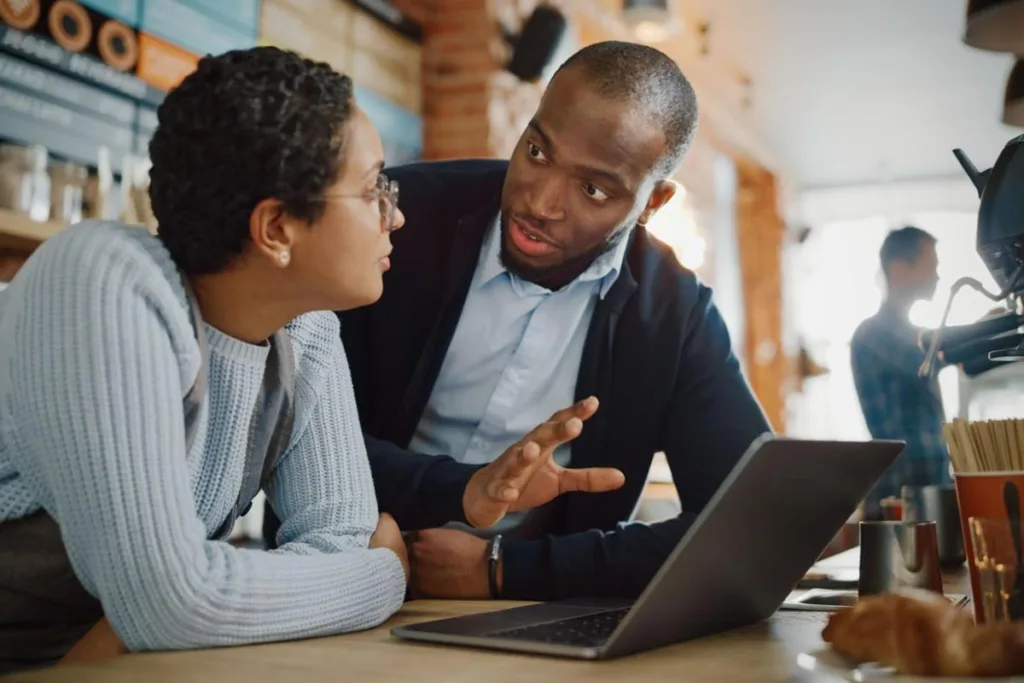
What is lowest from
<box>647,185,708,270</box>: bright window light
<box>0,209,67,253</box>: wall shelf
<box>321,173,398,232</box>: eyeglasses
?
<box>321,173,398,232</box>: eyeglasses

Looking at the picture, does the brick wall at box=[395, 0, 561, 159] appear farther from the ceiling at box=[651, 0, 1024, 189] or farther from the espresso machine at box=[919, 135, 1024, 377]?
the espresso machine at box=[919, 135, 1024, 377]

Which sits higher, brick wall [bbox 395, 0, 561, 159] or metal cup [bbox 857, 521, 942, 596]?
brick wall [bbox 395, 0, 561, 159]

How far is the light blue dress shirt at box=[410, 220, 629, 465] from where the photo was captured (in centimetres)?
157

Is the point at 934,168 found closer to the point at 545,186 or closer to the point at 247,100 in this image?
the point at 545,186

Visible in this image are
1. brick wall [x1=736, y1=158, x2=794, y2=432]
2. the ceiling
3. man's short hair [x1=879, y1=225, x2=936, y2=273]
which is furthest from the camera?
brick wall [x1=736, y1=158, x2=794, y2=432]

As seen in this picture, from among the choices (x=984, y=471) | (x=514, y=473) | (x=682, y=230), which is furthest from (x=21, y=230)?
(x=682, y=230)

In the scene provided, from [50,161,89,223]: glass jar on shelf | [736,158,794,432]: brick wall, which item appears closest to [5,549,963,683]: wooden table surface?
[50,161,89,223]: glass jar on shelf

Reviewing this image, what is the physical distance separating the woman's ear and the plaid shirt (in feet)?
6.71

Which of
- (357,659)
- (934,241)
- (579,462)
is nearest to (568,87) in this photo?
(579,462)

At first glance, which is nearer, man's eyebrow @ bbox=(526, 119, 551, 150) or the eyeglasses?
the eyeglasses

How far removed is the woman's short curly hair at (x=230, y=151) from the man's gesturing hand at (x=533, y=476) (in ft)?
1.09

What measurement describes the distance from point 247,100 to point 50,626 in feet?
1.73

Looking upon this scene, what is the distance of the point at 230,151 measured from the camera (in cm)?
96

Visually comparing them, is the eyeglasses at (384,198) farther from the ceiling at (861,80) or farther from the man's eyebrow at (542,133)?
the ceiling at (861,80)
